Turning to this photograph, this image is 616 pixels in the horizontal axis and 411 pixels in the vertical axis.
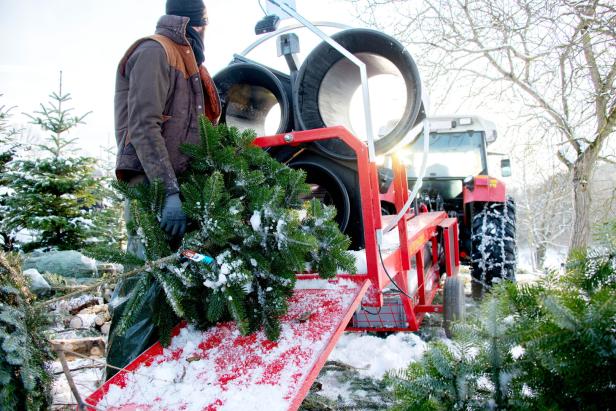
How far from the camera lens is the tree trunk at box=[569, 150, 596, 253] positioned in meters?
8.70

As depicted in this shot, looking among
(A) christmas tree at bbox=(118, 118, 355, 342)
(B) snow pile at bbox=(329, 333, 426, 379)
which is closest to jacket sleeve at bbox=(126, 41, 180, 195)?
(A) christmas tree at bbox=(118, 118, 355, 342)

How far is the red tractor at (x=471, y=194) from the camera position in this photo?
546cm

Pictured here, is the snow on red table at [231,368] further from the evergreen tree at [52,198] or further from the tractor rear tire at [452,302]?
the evergreen tree at [52,198]

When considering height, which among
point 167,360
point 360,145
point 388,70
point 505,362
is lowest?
point 167,360

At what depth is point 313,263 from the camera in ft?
7.86

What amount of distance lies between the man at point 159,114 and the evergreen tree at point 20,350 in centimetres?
56

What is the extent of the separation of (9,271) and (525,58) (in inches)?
340

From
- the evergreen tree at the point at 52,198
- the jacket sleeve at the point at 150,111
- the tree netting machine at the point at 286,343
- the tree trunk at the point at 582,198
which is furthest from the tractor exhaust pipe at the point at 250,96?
the tree trunk at the point at 582,198

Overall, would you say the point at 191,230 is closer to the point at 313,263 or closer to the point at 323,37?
the point at 313,263

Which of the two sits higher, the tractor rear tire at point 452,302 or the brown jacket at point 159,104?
the brown jacket at point 159,104

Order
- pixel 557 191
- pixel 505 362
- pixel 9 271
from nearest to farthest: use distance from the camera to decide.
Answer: pixel 505 362 < pixel 9 271 < pixel 557 191

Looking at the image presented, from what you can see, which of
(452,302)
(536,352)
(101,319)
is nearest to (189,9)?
(536,352)

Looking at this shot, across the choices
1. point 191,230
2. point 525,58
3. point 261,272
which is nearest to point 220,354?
point 261,272

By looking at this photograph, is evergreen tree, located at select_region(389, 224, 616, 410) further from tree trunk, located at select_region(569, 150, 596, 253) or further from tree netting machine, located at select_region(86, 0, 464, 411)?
tree trunk, located at select_region(569, 150, 596, 253)
